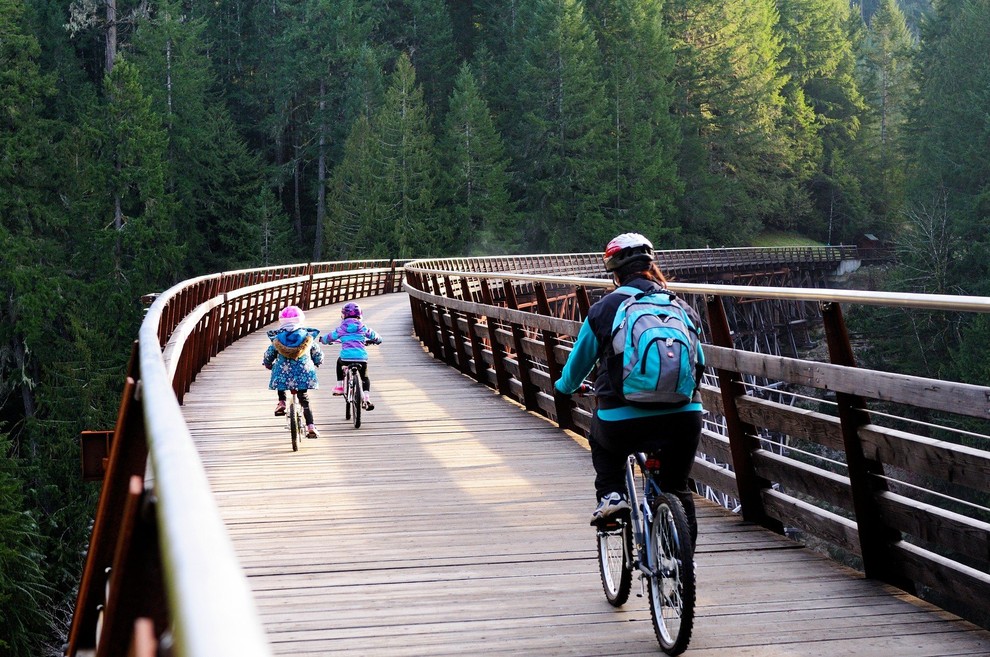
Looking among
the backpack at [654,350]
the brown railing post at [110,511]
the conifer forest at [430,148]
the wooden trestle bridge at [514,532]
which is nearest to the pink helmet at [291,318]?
the wooden trestle bridge at [514,532]

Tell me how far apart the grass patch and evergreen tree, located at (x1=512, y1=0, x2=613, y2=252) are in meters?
16.8

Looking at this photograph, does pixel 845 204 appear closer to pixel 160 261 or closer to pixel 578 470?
pixel 160 261

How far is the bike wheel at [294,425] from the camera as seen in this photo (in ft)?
33.3

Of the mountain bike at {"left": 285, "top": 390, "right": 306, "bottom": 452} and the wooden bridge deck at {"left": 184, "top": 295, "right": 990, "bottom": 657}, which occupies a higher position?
the mountain bike at {"left": 285, "top": 390, "right": 306, "bottom": 452}

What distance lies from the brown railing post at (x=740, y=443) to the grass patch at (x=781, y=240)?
3126 inches

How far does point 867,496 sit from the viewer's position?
18.2 ft

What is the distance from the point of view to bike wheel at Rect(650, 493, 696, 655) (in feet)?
14.5

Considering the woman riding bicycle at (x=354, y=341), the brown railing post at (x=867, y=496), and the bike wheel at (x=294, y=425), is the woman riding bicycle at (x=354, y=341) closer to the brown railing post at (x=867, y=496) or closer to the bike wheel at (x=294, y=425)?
the bike wheel at (x=294, y=425)

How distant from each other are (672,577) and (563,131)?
70311mm

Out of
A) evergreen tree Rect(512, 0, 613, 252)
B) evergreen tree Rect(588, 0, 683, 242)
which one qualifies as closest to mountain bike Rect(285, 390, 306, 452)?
evergreen tree Rect(512, 0, 613, 252)

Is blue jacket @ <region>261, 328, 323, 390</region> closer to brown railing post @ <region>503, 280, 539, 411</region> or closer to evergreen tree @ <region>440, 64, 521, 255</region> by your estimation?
brown railing post @ <region>503, 280, 539, 411</region>

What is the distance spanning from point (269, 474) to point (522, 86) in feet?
223

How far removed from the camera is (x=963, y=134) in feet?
226

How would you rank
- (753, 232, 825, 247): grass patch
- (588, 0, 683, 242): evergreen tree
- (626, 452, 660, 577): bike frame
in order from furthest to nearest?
1. (753, 232, 825, 247): grass patch
2. (588, 0, 683, 242): evergreen tree
3. (626, 452, 660, 577): bike frame
